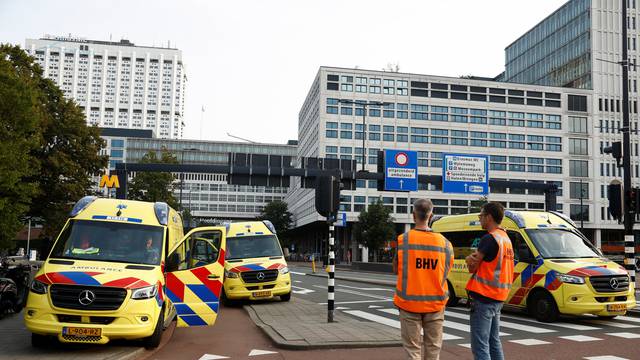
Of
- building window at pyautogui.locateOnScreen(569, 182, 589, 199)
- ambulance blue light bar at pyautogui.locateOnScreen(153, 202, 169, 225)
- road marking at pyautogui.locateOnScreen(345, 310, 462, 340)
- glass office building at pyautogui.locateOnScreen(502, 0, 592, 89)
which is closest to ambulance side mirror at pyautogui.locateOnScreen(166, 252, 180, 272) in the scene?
ambulance blue light bar at pyautogui.locateOnScreen(153, 202, 169, 225)

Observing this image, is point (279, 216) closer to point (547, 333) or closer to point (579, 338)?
point (547, 333)

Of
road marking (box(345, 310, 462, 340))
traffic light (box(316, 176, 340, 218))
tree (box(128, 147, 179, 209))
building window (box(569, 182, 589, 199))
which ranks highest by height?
building window (box(569, 182, 589, 199))

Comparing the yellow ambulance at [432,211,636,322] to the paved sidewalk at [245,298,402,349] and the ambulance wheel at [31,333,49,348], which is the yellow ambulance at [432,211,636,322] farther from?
the ambulance wheel at [31,333,49,348]

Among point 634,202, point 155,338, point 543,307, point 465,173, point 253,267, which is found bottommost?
point 155,338

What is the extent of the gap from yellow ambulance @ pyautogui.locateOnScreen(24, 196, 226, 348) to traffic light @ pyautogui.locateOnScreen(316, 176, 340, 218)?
7.30 feet

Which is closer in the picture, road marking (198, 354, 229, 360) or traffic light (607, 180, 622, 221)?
road marking (198, 354, 229, 360)

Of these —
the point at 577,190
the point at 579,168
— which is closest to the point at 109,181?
the point at 577,190

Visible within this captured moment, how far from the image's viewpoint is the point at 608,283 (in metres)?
12.3

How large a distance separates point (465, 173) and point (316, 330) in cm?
2136

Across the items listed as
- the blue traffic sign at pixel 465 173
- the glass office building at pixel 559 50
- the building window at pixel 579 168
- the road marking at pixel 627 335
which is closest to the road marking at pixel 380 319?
the road marking at pixel 627 335

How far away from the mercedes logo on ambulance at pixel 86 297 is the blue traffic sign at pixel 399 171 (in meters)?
22.3

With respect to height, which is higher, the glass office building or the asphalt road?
the glass office building

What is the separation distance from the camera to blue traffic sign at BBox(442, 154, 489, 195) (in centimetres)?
3044

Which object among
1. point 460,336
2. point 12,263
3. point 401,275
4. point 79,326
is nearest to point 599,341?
point 460,336
